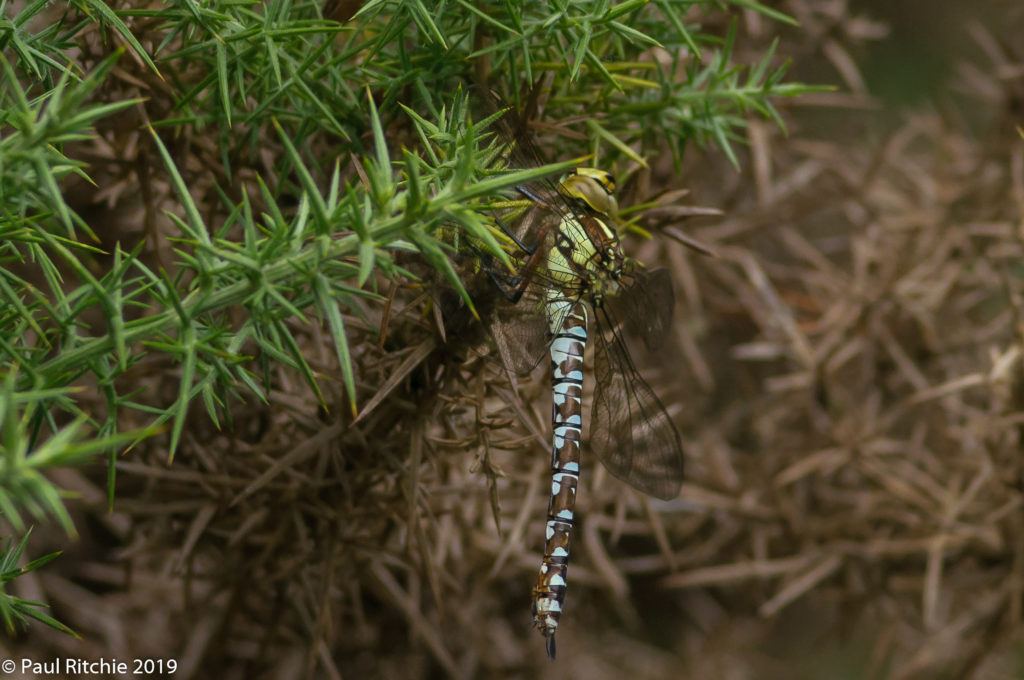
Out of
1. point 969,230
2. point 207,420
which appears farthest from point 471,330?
point 969,230

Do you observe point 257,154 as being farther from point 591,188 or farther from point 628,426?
point 628,426

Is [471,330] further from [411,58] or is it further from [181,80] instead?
[181,80]

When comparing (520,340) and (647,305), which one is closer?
(520,340)

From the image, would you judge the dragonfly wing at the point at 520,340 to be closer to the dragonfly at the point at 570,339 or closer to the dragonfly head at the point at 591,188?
the dragonfly at the point at 570,339

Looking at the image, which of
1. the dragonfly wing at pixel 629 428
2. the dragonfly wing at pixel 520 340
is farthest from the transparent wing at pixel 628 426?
the dragonfly wing at pixel 520 340

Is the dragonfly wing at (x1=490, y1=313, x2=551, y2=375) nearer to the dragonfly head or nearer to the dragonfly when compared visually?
the dragonfly

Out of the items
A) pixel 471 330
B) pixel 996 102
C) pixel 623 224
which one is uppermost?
pixel 996 102

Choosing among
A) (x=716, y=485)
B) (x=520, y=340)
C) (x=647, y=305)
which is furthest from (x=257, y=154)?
(x=716, y=485)
